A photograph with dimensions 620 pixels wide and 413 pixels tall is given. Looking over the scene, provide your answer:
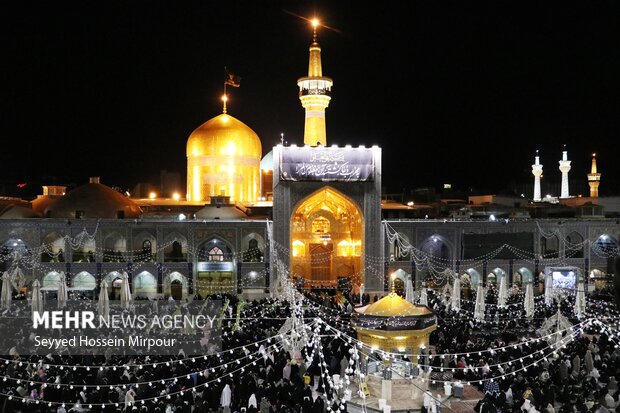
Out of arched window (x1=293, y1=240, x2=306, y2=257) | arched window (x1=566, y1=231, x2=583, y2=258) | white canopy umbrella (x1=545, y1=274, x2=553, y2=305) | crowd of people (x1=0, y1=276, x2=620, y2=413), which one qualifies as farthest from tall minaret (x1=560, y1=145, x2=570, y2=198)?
crowd of people (x1=0, y1=276, x2=620, y2=413)

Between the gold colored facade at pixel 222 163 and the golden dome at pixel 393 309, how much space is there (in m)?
20.8

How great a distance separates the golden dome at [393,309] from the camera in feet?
48.8

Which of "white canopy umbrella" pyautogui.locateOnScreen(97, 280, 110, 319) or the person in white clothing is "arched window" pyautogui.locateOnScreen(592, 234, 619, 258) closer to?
"white canopy umbrella" pyautogui.locateOnScreen(97, 280, 110, 319)

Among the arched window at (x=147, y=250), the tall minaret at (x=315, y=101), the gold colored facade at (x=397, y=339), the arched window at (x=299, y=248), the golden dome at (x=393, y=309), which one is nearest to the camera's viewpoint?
the gold colored facade at (x=397, y=339)

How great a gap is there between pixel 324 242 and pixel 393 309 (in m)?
17.3

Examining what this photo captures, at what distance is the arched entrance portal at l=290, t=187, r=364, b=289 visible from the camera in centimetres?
3192

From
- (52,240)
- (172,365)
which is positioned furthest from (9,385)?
(52,240)

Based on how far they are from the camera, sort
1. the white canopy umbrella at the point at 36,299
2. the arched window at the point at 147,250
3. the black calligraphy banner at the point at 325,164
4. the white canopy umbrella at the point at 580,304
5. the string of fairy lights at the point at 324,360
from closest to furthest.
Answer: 1. the string of fairy lights at the point at 324,360
2. the white canopy umbrella at the point at 36,299
3. the white canopy umbrella at the point at 580,304
4. the black calligraphy banner at the point at 325,164
5. the arched window at the point at 147,250

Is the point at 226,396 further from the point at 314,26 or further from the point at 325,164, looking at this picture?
the point at 314,26

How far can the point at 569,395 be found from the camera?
12.9m

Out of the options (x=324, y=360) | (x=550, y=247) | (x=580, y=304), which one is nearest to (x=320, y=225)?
(x=550, y=247)

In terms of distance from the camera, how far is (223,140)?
1395 inches

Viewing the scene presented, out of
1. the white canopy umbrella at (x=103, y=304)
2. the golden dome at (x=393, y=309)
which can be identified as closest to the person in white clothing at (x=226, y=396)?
the golden dome at (x=393, y=309)

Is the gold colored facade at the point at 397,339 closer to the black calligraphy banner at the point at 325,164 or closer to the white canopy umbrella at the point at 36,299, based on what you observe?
the white canopy umbrella at the point at 36,299
